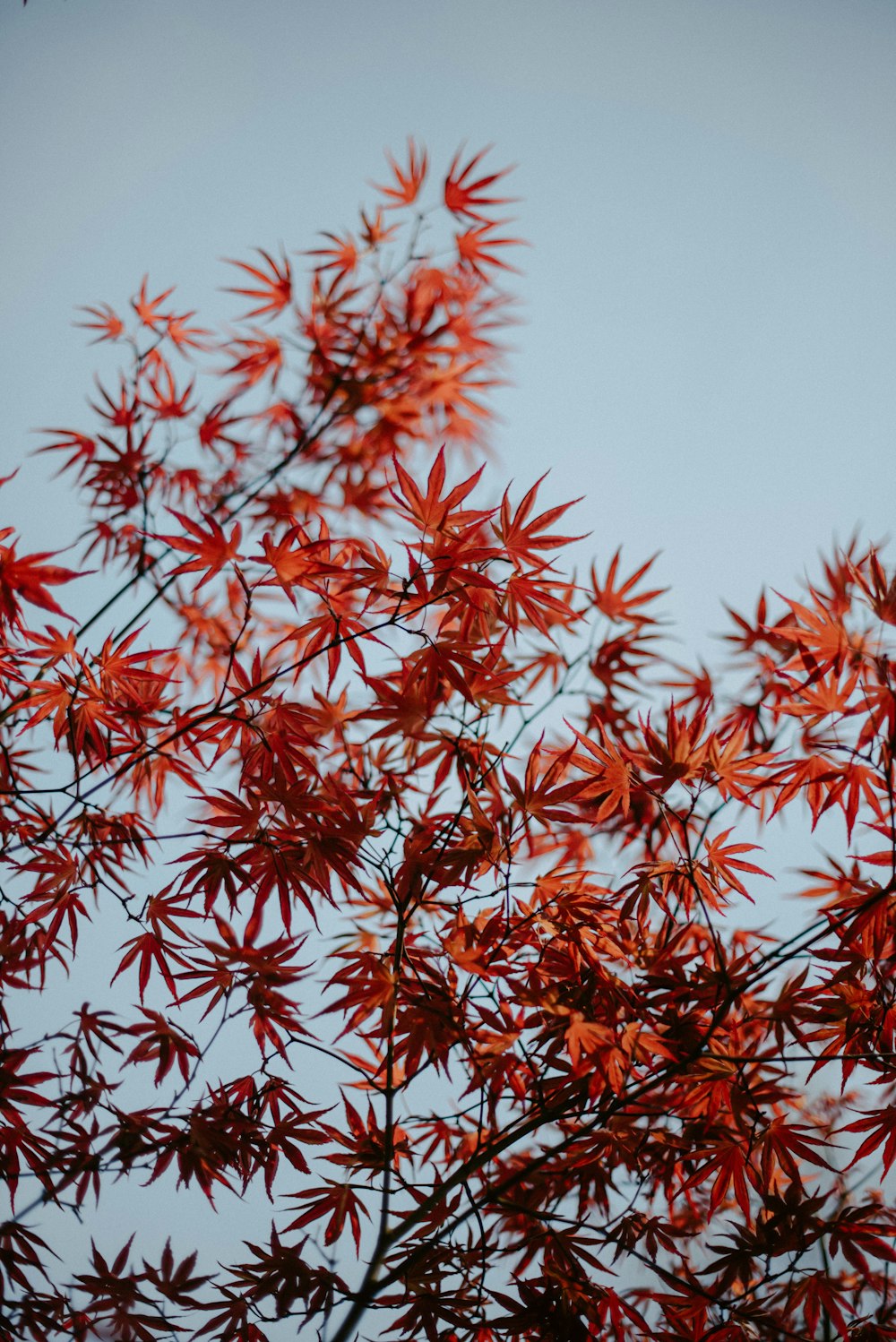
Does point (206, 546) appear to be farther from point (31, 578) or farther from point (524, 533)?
point (524, 533)

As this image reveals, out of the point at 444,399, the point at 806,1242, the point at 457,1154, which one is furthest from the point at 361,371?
the point at 806,1242

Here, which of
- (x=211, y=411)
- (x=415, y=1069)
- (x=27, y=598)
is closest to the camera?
(x=27, y=598)

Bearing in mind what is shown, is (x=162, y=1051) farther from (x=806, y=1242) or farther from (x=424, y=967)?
(x=806, y=1242)

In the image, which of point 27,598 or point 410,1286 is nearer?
point 27,598

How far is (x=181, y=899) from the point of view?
1214 mm

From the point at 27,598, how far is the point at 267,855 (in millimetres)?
487

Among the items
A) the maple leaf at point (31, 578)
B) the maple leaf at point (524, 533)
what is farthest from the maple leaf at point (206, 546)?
the maple leaf at point (524, 533)

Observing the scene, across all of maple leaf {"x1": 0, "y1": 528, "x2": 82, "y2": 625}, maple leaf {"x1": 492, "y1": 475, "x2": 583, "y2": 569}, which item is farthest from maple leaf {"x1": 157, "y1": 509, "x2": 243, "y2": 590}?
maple leaf {"x1": 492, "y1": 475, "x2": 583, "y2": 569}

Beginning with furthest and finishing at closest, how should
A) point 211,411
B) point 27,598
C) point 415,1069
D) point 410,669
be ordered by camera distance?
point 211,411
point 415,1069
point 410,669
point 27,598

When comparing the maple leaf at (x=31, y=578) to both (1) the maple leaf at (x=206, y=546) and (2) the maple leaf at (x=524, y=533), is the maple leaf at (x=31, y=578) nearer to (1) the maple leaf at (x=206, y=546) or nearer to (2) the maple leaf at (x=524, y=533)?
(1) the maple leaf at (x=206, y=546)

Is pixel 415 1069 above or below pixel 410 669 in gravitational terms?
below

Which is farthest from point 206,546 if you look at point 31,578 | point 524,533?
point 524,533

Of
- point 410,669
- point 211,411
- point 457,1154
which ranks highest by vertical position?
point 211,411

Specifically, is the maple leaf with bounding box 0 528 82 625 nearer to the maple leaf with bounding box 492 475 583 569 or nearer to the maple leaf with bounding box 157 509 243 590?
the maple leaf with bounding box 157 509 243 590
